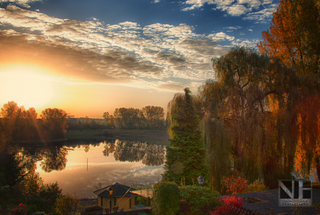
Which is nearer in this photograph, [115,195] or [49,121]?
[115,195]

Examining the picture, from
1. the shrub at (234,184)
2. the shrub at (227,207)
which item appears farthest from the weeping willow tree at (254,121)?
the shrub at (227,207)

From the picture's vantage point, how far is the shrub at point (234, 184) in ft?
41.3

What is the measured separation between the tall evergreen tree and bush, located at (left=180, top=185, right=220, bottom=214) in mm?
3193

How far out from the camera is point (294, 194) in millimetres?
10859

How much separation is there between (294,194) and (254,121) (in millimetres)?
5011

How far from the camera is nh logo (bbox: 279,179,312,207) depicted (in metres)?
9.30

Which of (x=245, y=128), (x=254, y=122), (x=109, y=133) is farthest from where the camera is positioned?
(x=109, y=133)

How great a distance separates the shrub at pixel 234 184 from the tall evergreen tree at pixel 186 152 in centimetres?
160

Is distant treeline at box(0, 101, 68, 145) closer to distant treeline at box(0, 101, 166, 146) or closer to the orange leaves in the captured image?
distant treeline at box(0, 101, 166, 146)

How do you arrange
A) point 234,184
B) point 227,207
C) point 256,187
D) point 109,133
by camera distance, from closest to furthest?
point 227,207, point 256,187, point 234,184, point 109,133

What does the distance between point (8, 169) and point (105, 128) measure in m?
101

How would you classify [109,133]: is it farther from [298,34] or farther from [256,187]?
[256,187]

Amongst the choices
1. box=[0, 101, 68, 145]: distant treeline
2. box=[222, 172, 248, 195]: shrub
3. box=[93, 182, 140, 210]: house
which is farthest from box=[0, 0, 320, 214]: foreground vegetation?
box=[0, 101, 68, 145]: distant treeline

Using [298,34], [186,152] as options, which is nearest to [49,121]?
[186,152]
